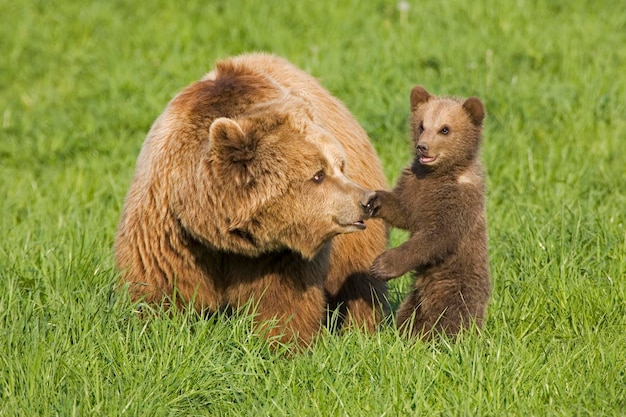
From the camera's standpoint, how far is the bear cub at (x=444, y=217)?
192 inches

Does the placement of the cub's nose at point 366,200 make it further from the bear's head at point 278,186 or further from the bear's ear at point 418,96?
the bear's ear at point 418,96

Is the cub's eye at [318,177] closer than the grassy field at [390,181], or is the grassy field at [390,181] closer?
the grassy field at [390,181]

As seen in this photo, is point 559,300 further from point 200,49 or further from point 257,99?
point 200,49

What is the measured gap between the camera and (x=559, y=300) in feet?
17.8

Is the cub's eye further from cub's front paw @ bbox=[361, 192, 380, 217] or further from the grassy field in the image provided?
the grassy field

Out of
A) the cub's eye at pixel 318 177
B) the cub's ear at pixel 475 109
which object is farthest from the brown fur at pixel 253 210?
the cub's ear at pixel 475 109

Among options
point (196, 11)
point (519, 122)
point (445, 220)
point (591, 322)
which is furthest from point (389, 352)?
point (196, 11)

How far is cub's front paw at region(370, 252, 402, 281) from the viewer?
4855 millimetres

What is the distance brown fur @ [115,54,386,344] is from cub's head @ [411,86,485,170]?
17.1 inches

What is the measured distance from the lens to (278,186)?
4723 millimetres

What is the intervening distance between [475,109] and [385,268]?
37.3 inches

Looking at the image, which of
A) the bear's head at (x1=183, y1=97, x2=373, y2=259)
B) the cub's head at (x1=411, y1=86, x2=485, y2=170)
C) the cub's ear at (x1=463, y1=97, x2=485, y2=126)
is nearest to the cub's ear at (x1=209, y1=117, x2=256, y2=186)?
the bear's head at (x1=183, y1=97, x2=373, y2=259)

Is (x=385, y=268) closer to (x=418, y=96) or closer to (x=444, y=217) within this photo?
(x=444, y=217)

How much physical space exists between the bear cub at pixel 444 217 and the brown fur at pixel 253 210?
13.0 inches
